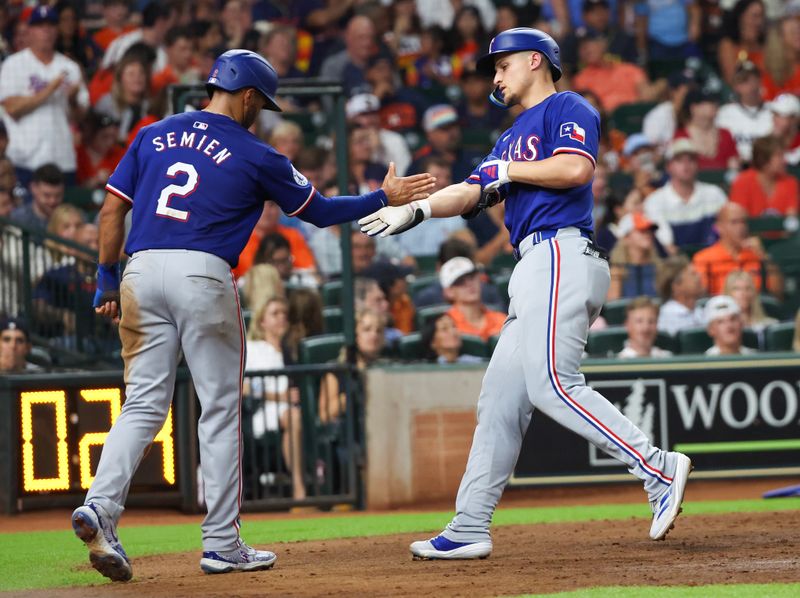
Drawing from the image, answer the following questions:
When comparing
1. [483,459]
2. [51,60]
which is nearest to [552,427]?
[483,459]

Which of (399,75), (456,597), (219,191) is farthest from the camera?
(399,75)

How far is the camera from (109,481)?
5.12 m

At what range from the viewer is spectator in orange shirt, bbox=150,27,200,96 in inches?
485

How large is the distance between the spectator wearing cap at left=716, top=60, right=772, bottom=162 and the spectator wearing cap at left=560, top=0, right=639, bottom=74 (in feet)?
4.65

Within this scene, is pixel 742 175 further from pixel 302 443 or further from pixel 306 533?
pixel 306 533

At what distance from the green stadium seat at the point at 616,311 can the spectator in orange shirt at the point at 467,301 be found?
0.87 meters

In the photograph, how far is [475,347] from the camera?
966 centimetres

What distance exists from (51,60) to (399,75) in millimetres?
3755

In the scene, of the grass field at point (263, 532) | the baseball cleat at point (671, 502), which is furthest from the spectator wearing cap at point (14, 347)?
the baseball cleat at point (671, 502)

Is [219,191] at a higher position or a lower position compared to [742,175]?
lower

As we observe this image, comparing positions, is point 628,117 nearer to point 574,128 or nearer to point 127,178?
point 574,128

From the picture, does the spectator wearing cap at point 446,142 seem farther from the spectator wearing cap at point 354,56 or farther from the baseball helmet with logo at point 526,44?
the baseball helmet with logo at point 526,44

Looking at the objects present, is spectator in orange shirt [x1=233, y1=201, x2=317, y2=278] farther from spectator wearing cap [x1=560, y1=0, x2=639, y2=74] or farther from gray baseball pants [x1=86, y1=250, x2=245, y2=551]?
gray baseball pants [x1=86, y1=250, x2=245, y2=551]

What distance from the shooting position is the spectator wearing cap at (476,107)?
44.6 feet
